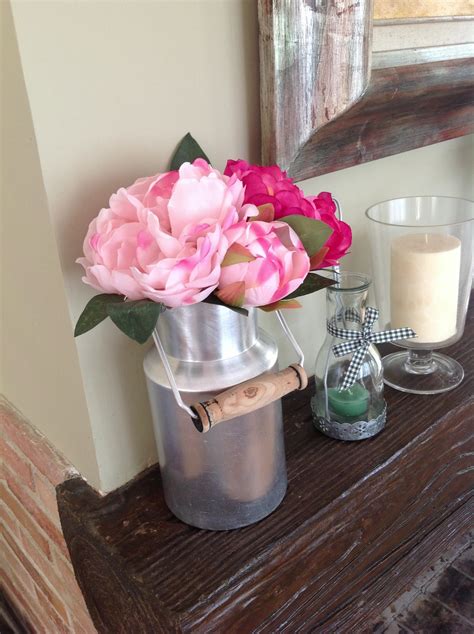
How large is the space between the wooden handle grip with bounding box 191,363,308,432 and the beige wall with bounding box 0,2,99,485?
19cm

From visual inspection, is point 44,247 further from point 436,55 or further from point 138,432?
point 436,55

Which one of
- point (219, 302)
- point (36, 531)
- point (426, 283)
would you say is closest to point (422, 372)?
point (426, 283)

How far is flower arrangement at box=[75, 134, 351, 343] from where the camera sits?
0.49 metres

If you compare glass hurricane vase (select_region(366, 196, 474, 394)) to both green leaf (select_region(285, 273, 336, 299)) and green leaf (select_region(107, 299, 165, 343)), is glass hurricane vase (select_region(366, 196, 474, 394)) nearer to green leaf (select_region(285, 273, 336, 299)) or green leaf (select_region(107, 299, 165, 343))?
green leaf (select_region(285, 273, 336, 299))

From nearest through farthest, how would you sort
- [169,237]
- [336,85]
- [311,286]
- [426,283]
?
[169,237]
[311,286]
[336,85]
[426,283]

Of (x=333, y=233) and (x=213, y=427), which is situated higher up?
(x=333, y=233)

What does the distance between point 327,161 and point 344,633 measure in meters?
0.60

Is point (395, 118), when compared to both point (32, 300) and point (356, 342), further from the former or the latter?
point (32, 300)

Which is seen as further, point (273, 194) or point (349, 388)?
point (349, 388)

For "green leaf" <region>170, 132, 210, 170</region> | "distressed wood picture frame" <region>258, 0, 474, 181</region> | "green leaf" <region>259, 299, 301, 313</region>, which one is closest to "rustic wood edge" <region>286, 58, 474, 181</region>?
"distressed wood picture frame" <region>258, 0, 474, 181</region>

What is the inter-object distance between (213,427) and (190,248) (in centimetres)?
20

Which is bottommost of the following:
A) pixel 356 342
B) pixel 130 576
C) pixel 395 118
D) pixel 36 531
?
pixel 36 531

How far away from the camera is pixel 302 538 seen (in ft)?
2.12

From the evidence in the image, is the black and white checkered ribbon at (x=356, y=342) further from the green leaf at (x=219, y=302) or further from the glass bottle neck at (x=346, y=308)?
the green leaf at (x=219, y=302)
